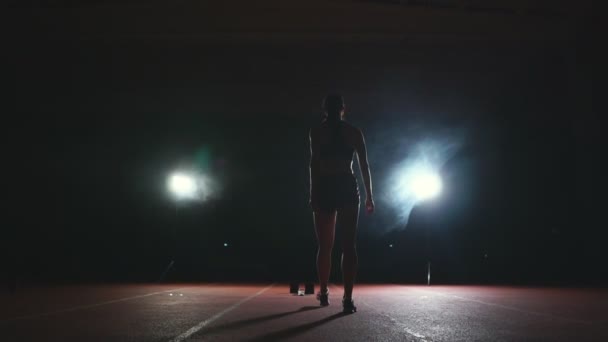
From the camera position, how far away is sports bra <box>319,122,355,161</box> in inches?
196

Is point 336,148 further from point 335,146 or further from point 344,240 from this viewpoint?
point 344,240

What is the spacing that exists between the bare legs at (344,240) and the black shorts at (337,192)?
0.08 meters

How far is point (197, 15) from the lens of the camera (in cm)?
1212

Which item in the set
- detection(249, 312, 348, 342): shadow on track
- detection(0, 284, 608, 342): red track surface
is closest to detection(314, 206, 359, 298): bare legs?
detection(0, 284, 608, 342): red track surface

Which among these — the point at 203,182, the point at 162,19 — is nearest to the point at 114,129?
the point at 203,182

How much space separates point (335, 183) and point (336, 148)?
1.21 ft

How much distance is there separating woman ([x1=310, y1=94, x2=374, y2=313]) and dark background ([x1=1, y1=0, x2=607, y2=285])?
25.6 feet

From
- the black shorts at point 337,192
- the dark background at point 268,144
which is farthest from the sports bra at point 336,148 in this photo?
the dark background at point 268,144

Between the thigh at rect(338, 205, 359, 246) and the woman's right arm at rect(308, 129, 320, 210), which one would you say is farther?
the woman's right arm at rect(308, 129, 320, 210)

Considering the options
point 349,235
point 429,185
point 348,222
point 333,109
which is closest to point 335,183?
point 348,222

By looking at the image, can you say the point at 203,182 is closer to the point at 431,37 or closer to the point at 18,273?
the point at 18,273

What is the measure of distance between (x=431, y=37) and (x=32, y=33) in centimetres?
1067

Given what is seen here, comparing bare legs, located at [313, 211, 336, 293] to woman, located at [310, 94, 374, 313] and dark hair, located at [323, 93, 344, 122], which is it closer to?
woman, located at [310, 94, 374, 313]

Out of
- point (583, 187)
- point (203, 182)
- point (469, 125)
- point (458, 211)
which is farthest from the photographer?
point (203, 182)
